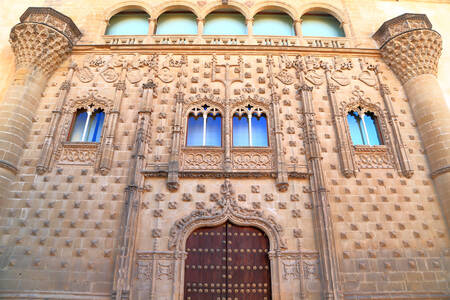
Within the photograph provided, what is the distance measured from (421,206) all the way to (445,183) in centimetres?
103

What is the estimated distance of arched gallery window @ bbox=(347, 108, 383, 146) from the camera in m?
10.2

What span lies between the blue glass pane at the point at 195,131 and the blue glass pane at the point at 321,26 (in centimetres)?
632

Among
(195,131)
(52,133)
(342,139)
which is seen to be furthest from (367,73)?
(52,133)

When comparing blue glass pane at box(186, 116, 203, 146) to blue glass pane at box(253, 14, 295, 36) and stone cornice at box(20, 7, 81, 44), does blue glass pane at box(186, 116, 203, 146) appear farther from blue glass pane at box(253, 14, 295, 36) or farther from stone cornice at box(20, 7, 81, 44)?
stone cornice at box(20, 7, 81, 44)

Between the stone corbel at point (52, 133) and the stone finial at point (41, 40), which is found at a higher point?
the stone finial at point (41, 40)

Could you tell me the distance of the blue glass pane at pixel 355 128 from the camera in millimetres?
10141

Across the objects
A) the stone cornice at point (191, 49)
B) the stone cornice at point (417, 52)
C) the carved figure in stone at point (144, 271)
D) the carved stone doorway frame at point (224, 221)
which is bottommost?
the carved figure in stone at point (144, 271)

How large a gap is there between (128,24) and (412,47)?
11.6m

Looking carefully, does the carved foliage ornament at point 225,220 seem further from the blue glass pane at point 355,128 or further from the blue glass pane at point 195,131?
the blue glass pane at point 355,128

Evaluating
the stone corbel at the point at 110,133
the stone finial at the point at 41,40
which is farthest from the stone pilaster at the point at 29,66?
the stone corbel at the point at 110,133

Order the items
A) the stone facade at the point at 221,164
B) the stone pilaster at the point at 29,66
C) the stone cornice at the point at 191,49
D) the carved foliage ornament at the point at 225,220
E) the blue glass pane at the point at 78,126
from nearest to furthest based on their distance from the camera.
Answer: the stone facade at the point at 221,164
the carved foliage ornament at the point at 225,220
the stone pilaster at the point at 29,66
the blue glass pane at the point at 78,126
the stone cornice at the point at 191,49

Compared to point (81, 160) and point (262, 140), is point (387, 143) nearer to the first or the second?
point (262, 140)

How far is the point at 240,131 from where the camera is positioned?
1023 centimetres

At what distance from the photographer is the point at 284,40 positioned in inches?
469
